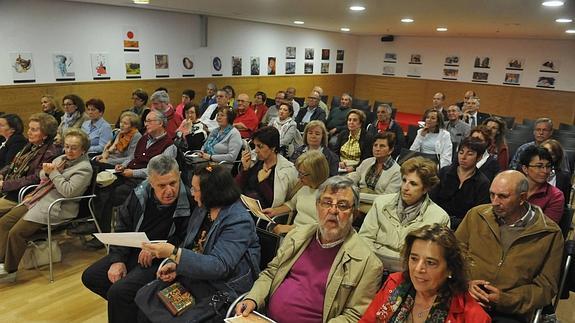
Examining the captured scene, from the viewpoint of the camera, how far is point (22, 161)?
3914 millimetres

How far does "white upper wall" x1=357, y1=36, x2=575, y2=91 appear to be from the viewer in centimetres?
1170

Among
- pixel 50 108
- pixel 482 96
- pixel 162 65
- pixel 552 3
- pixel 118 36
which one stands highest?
pixel 552 3

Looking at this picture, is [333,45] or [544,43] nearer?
[544,43]

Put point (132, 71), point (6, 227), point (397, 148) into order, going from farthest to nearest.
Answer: point (132, 71) → point (397, 148) → point (6, 227)

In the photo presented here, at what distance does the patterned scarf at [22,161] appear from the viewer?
3.86 meters

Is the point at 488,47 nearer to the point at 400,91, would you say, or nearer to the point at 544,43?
the point at 544,43

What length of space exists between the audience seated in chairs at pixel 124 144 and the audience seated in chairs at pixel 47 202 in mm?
1124

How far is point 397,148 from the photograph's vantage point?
18.4 ft

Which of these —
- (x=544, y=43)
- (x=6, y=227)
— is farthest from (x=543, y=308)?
(x=544, y=43)

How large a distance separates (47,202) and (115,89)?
5.32 m

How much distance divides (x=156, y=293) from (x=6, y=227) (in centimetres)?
204

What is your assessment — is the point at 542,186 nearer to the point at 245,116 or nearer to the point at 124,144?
the point at 124,144

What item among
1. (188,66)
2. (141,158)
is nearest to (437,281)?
(141,158)

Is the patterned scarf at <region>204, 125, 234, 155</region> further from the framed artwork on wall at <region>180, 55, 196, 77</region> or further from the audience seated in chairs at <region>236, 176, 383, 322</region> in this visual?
the framed artwork on wall at <region>180, 55, 196, 77</region>
